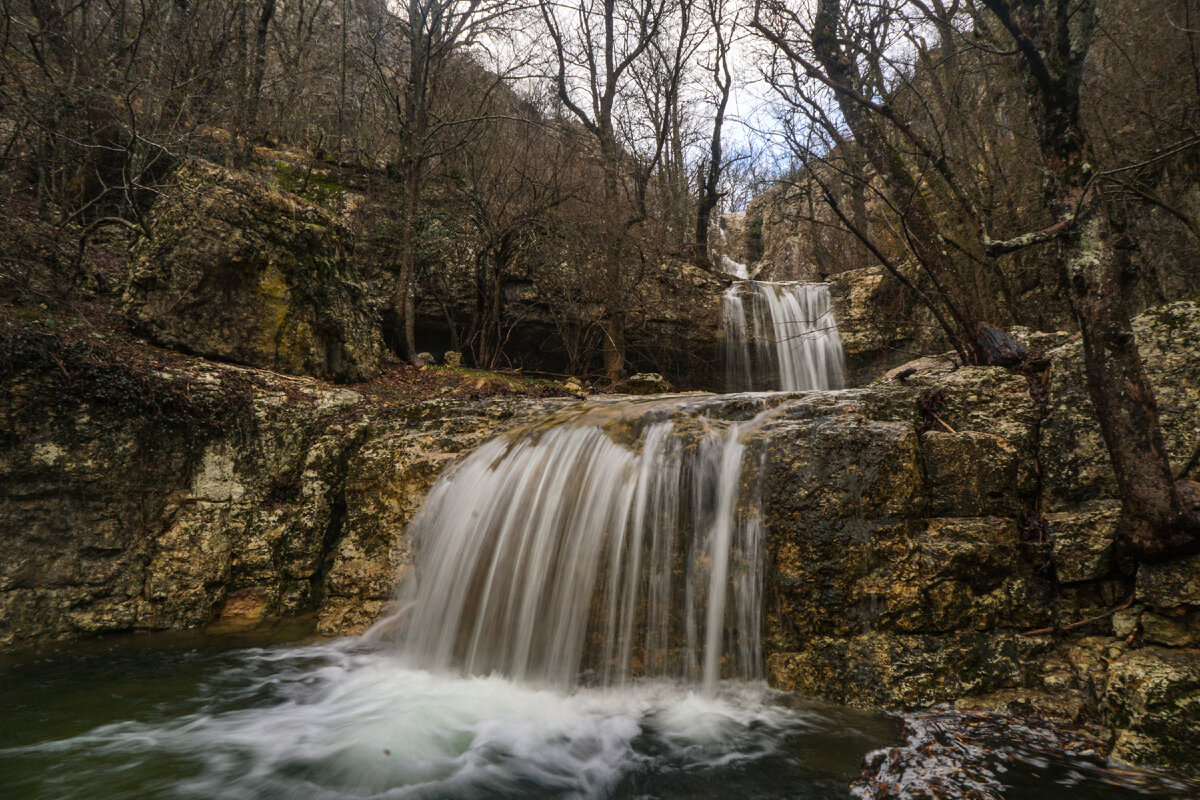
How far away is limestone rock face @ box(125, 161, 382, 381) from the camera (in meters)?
6.19

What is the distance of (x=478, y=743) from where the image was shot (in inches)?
129

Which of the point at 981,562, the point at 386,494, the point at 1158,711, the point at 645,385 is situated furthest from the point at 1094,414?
the point at 645,385

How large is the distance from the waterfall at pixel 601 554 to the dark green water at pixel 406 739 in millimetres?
266

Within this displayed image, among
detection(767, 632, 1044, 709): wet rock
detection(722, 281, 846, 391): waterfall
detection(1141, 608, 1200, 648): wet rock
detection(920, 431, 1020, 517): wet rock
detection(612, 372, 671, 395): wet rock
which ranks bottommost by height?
detection(767, 632, 1044, 709): wet rock

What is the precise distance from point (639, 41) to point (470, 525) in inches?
573

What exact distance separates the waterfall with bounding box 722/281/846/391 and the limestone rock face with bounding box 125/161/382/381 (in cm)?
750

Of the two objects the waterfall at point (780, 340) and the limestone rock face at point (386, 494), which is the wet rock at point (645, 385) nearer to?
the waterfall at point (780, 340)

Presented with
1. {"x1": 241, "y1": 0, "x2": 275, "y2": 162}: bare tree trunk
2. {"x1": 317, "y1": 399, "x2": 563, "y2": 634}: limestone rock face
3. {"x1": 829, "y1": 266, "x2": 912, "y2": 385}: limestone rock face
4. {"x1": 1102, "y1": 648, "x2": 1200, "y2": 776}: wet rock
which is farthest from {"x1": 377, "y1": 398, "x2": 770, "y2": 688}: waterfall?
{"x1": 241, "y1": 0, "x2": 275, "y2": 162}: bare tree trunk

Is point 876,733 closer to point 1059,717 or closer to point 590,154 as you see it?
point 1059,717

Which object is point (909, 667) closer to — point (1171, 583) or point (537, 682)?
point (1171, 583)

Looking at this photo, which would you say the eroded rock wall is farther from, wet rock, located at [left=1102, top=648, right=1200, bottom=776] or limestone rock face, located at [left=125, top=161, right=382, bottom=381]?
limestone rock face, located at [left=125, top=161, right=382, bottom=381]

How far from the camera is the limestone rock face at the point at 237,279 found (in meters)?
6.19

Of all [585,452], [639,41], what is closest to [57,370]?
[585,452]

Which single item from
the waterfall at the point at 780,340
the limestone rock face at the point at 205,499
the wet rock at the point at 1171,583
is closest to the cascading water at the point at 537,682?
the limestone rock face at the point at 205,499
